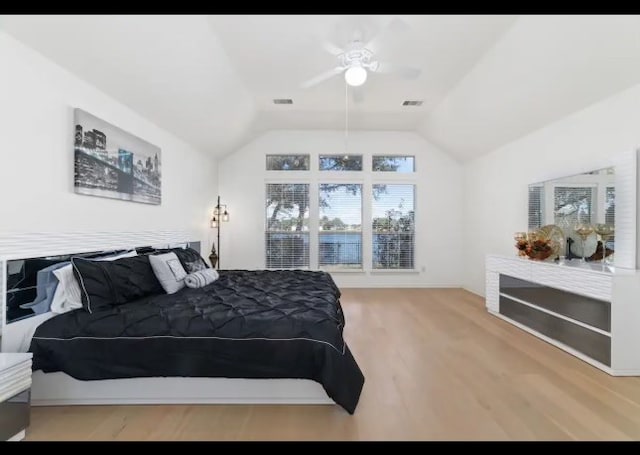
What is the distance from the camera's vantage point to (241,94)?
4.48m

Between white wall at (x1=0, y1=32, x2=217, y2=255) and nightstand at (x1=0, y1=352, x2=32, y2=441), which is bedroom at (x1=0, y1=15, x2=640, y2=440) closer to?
white wall at (x1=0, y1=32, x2=217, y2=255)

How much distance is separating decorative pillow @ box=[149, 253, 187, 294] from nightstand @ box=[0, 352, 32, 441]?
1284 mm

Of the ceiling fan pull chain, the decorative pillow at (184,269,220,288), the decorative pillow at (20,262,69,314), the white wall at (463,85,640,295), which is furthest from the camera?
the ceiling fan pull chain

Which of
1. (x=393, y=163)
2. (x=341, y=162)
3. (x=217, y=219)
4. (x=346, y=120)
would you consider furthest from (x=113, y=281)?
(x=393, y=163)

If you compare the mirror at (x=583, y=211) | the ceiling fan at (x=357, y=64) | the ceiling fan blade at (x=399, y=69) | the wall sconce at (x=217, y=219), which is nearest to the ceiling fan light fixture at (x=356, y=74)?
the ceiling fan at (x=357, y=64)

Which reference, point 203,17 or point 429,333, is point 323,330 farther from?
point 203,17

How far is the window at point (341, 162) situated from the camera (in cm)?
643

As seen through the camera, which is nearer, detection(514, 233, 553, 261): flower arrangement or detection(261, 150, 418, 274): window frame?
detection(514, 233, 553, 261): flower arrangement

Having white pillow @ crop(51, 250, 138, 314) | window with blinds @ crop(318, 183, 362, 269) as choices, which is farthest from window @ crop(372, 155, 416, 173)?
→ white pillow @ crop(51, 250, 138, 314)

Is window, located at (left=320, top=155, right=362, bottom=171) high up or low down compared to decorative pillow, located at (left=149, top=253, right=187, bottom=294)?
up

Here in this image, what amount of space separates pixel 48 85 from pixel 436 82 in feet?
13.2

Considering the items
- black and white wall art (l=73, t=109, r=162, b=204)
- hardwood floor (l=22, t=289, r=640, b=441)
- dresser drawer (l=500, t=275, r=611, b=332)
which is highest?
black and white wall art (l=73, t=109, r=162, b=204)

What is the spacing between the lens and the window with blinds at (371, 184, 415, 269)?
6457 mm

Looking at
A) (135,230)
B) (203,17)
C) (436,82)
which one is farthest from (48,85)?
(436,82)
